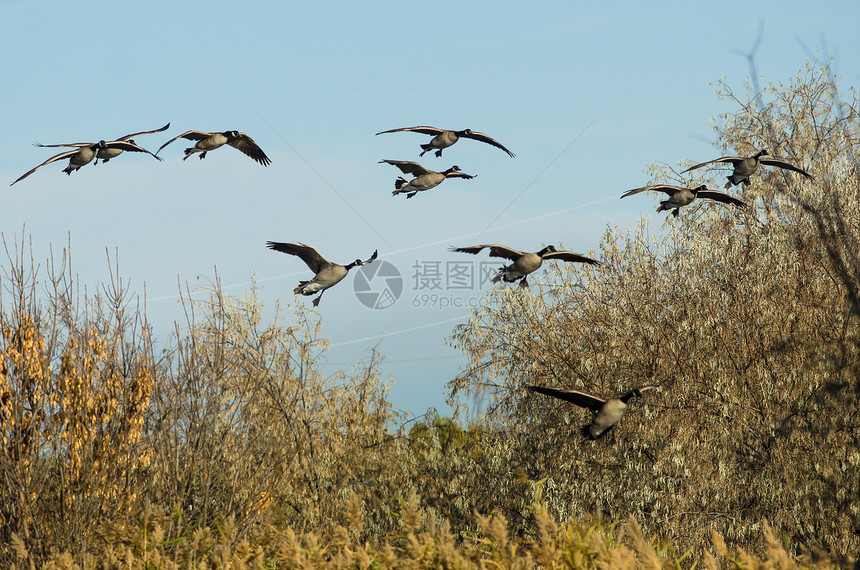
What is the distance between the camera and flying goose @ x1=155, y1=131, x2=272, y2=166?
1448cm

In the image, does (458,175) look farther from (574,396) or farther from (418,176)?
(574,396)

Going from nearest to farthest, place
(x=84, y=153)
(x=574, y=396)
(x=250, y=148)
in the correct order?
(x=574, y=396), (x=84, y=153), (x=250, y=148)

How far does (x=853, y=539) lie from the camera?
13930 millimetres

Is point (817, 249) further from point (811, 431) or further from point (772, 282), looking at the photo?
point (811, 431)

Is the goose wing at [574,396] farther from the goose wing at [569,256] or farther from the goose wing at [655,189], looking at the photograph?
the goose wing at [655,189]

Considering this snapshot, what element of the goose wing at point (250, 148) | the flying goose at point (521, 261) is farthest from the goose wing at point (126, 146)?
the flying goose at point (521, 261)

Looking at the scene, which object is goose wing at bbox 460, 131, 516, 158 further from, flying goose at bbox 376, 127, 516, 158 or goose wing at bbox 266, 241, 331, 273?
goose wing at bbox 266, 241, 331, 273

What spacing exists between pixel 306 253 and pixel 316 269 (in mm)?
403

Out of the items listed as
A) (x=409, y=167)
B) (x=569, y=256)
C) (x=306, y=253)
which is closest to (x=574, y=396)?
(x=569, y=256)

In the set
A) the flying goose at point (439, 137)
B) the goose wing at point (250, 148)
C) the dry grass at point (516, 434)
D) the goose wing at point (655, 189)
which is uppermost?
the goose wing at point (250, 148)

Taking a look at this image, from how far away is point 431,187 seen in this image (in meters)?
14.3

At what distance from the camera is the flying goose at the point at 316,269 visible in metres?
12.4

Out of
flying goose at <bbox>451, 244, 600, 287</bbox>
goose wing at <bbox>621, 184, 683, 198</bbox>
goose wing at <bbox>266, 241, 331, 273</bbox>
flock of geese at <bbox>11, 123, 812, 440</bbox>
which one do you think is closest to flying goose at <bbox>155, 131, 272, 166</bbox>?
flock of geese at <bbox>11, 123, 812, 440</bbox>

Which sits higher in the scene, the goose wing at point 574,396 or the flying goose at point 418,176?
the flying goose at point 418,176
